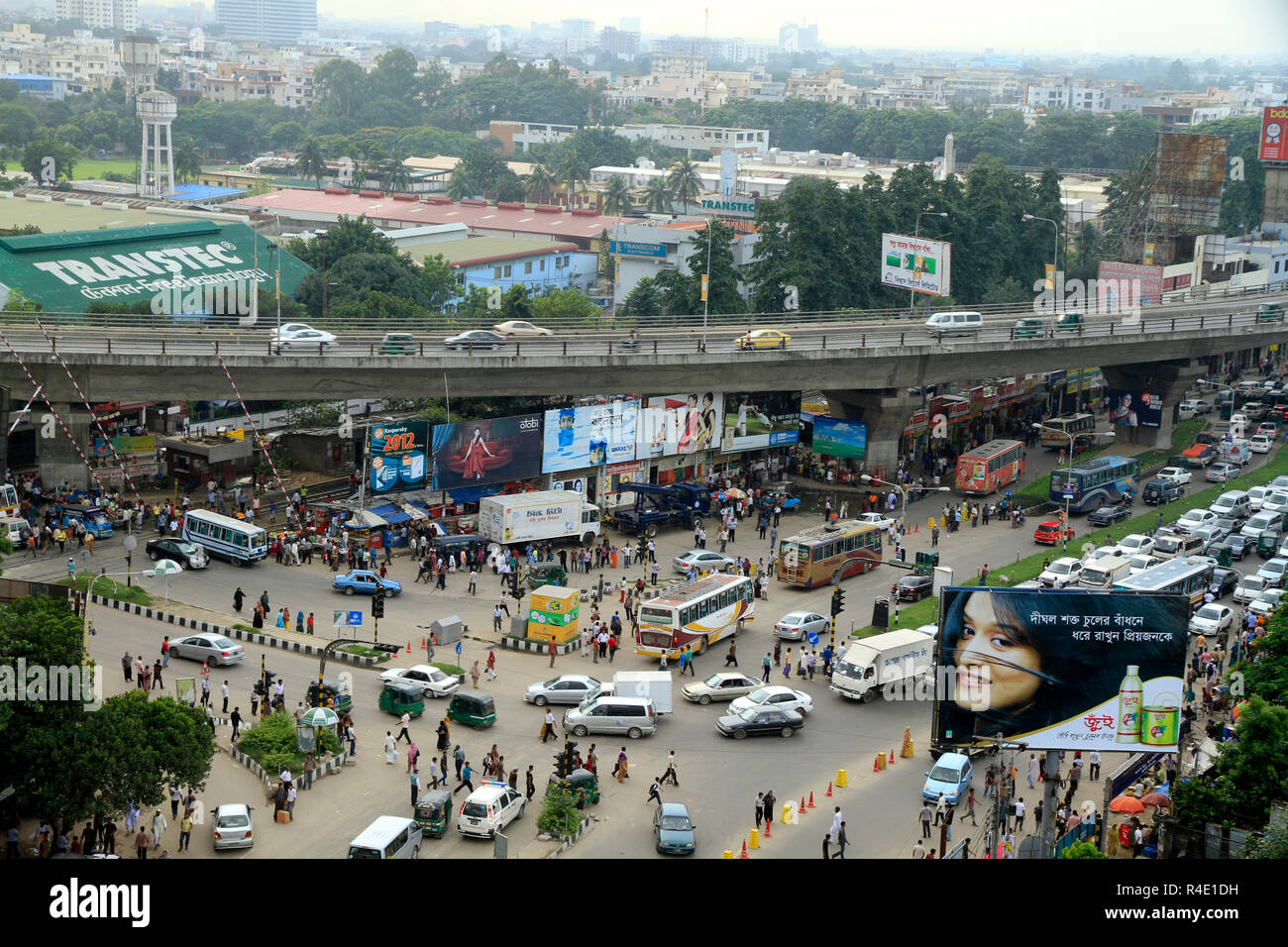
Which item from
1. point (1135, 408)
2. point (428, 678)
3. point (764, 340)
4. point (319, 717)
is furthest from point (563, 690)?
point (1135, 408)

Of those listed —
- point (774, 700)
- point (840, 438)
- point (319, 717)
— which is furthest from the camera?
point (840, 438)

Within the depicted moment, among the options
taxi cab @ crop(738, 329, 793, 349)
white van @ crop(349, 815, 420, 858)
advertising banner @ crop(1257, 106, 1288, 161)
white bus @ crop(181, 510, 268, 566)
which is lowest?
white van @ crop(349, 815, 420, 858)

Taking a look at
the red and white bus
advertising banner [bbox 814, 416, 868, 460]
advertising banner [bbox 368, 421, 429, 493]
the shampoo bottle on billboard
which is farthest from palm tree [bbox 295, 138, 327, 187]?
the shampoo bottle on billboard

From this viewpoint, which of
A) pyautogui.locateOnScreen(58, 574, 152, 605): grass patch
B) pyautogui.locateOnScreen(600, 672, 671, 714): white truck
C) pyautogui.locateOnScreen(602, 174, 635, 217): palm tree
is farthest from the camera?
pyautogui.locateOnScreen(602, 174, 635, 217): palm tree

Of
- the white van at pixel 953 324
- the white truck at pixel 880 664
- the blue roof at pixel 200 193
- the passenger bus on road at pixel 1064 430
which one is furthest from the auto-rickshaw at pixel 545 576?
the blue roof at pixel 200 193

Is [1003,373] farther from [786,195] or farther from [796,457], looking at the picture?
[786,195]

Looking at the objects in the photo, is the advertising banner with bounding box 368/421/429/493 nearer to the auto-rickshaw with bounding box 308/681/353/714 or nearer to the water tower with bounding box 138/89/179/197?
the auto-rickshaw with bounding box 308/681/353/714

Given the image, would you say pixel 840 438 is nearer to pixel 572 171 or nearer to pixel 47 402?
pixel 47 402
